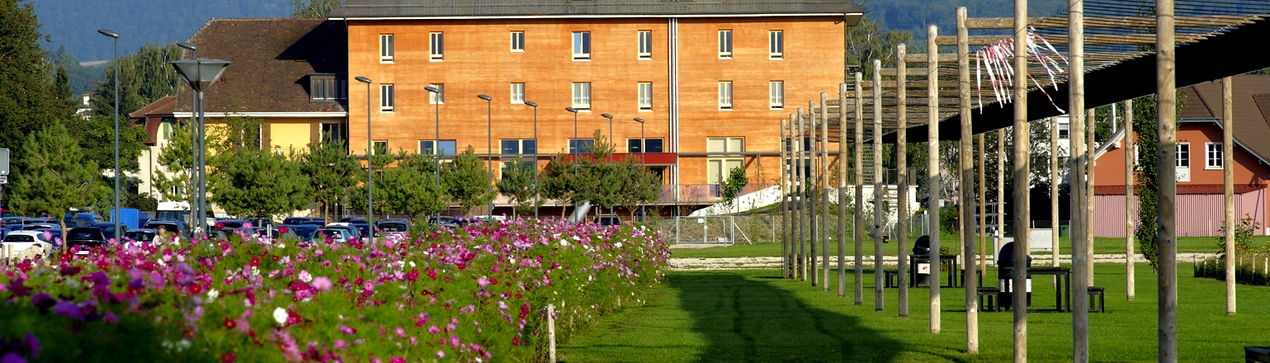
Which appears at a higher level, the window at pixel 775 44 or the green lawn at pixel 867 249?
the window at pixel 775 44

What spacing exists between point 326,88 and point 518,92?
43.0ft

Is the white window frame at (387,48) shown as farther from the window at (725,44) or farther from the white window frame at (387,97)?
the window at (725,44)

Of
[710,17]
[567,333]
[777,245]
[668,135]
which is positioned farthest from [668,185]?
[567,333]

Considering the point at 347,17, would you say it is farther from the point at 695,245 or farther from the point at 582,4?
the point at 695,245

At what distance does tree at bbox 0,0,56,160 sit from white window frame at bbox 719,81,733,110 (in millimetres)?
42322

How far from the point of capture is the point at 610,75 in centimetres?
8569

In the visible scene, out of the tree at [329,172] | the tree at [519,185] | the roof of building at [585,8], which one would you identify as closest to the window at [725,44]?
the roof of building at [585,8]

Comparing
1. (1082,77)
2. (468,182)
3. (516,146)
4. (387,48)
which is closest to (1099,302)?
(1082,77)

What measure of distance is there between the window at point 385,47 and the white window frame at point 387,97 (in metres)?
1.61

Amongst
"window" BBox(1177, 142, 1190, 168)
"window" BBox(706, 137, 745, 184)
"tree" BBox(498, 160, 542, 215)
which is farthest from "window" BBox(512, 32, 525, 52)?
"window" BBox(1177, 142, 1190, 168)

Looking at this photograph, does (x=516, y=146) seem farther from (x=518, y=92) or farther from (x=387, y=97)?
(x=387, y=97)

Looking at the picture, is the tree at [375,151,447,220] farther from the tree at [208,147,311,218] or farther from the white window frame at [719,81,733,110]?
the white window frame at [719,81,733,110]

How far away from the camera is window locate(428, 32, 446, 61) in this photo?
279 feet

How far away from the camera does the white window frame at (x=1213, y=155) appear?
71.1 metres
